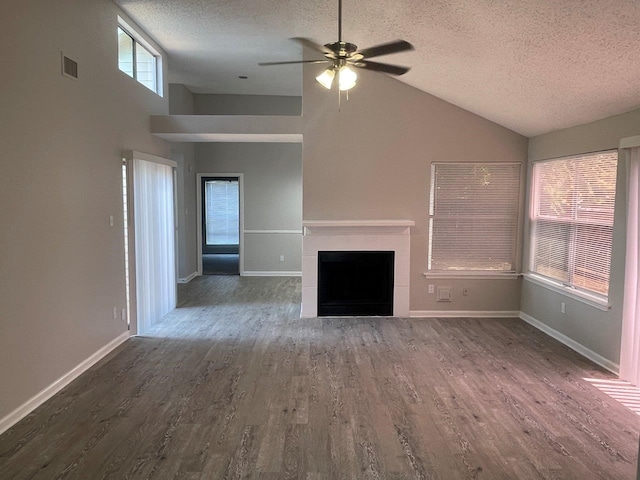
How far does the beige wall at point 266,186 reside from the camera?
873cm

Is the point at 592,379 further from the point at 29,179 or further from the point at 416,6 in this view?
the point at 29,179

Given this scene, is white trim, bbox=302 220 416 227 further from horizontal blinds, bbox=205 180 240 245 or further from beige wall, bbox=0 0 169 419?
horizontal blinds, bbox=205 180 240 245

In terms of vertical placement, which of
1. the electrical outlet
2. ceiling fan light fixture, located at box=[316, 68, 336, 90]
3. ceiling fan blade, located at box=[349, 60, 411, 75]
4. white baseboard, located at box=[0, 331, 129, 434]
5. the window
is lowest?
white baseboard, located at box=[0, 331, 129, 434]

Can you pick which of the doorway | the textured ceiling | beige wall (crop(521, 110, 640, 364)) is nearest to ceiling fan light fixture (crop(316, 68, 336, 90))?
the textured ceiling

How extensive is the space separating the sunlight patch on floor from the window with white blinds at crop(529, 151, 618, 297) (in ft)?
Result: 2.77

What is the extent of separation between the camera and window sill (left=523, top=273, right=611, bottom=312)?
4270 millimetres

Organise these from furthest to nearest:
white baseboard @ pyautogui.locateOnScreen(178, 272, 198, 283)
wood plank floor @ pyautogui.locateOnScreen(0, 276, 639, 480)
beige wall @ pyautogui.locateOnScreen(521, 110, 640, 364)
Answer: white baseboard @ pyautogui.locateOnScreen(178, 272, 198, 283) < beige wall @ pyautogui.locateOnScreen(521, 110, 640, 364) < wood plank floor @ pyautogui.locateOnScreen(0, 276, 639, 480)

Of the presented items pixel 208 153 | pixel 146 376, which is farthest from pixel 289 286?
pixel 146 376

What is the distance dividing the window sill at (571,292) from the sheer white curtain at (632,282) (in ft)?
1.05

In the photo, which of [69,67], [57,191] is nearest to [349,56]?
[69,67]

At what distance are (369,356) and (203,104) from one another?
610cm

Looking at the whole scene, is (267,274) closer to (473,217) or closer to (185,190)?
(185,190)

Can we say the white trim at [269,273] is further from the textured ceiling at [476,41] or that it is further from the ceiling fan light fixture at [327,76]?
the ceiling fan light fixture at [327,76]

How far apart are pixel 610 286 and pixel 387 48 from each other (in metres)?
2.99
